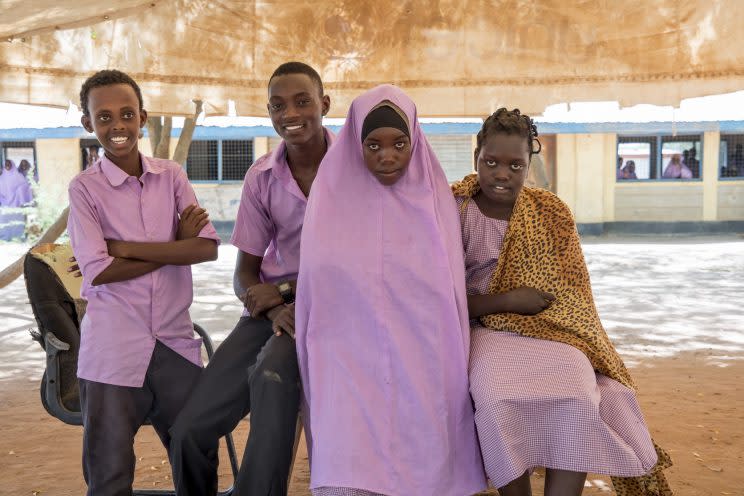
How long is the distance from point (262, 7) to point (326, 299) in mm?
3014

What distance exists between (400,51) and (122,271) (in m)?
2.89

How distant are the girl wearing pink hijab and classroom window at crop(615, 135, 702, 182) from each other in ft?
61.6

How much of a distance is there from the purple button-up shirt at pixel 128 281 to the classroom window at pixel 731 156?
1996 cm

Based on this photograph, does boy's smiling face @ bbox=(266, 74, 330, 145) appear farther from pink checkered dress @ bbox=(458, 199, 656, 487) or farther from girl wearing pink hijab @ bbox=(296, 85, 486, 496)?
pink checkered dress @ bbox=(458, 199, 656, 487)

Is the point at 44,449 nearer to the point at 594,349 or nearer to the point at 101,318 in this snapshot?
the point at 101,318

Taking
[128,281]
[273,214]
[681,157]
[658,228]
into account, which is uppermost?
[681,157]

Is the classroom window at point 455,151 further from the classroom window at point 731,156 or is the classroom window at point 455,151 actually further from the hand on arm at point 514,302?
the hand on arm at point 514,302

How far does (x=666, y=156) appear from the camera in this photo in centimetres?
2092

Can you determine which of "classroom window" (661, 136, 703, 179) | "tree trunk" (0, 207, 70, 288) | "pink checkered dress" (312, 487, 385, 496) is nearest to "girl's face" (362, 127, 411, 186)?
"pink checkered dress" (312, 487, 385, 496)

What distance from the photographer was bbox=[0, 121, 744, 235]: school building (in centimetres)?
2019

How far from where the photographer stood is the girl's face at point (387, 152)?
2.73m

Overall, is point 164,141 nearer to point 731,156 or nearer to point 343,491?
point 343,491

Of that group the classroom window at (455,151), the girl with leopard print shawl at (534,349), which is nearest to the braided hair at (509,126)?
the girl with leopard print shawl at (534,349)

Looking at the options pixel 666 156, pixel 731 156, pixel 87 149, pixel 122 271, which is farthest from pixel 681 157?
pixel 122 271
